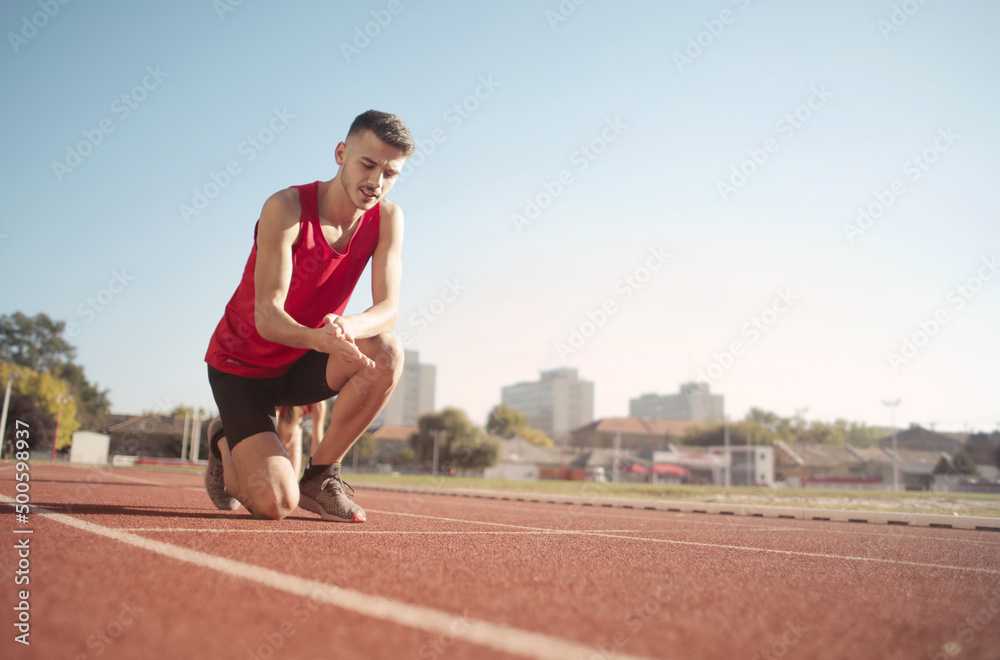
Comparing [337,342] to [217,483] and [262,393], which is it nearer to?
[262,393]

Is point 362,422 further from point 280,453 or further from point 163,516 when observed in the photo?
point 163,516

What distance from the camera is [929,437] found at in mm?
80375

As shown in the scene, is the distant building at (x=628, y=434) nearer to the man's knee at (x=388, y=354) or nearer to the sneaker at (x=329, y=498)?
the sneaker at (x=329, y=498)

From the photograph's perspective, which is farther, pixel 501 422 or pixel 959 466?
pixel 501 422

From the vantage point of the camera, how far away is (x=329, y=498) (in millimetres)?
3914

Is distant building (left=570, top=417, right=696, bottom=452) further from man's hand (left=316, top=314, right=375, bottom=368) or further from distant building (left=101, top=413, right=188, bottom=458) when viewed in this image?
man's hand (left=316, top=314, right=375, bottom=368)

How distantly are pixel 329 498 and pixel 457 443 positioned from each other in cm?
6177

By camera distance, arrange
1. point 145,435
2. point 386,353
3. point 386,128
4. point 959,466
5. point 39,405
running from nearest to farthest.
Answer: point 386,128
point 386,353
point 39,405
point 145,435
point 959,466

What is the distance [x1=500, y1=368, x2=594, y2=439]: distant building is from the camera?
550 feet

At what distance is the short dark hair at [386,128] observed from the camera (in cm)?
346

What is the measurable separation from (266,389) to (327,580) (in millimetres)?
2326

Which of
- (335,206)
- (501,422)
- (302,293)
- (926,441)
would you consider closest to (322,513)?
(302,293)

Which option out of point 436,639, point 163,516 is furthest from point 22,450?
point 436,639

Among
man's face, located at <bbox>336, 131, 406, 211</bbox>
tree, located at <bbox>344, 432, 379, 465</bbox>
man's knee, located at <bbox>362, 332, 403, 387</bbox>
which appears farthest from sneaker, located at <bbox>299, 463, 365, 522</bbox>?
tree, located at <bbox>344, 432, 379, 465</bbox>
